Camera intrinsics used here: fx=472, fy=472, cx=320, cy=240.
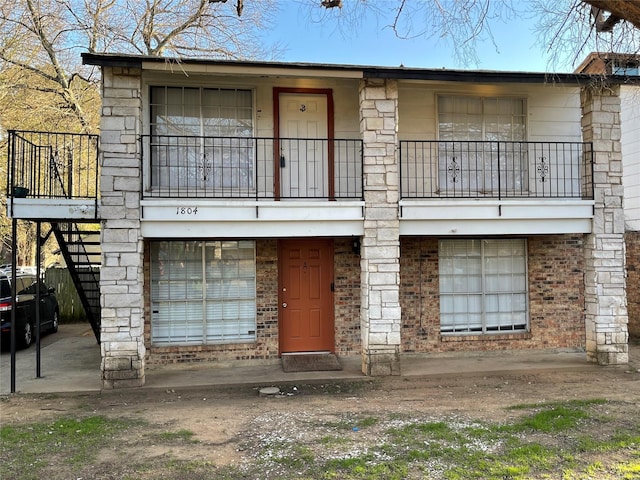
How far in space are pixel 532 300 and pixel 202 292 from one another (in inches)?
257

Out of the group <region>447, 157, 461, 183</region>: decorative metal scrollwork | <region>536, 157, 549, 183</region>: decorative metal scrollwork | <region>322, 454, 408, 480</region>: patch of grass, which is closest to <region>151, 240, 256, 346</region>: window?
<region>447, 157, 461, 183</region>: decorative metal scrollwork

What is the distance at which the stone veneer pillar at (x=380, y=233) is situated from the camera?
7.72m

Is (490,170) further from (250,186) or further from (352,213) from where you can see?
(250,186)

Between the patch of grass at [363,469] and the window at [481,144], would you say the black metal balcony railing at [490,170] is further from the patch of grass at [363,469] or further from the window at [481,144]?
the patch of grass at [363,469]

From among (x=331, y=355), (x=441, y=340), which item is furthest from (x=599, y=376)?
(x=331, y=355)

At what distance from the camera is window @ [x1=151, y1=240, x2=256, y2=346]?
8.70 meters

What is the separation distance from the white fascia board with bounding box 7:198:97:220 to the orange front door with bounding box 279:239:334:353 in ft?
11.3

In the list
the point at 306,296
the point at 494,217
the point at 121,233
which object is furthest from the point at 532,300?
the point at 121,233

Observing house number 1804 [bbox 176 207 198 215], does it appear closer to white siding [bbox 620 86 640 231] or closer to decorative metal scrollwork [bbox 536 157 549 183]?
decorative metal scrollwork [bbox 536 157 549 183]

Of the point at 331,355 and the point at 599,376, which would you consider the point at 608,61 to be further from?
the point at 331,355

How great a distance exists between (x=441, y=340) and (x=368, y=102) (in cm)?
476

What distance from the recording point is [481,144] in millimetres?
9312

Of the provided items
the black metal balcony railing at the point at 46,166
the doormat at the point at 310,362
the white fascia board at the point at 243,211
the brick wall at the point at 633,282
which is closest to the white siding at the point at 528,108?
the white fascia board at the point at 243,211

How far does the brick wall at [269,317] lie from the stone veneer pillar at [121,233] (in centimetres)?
134
